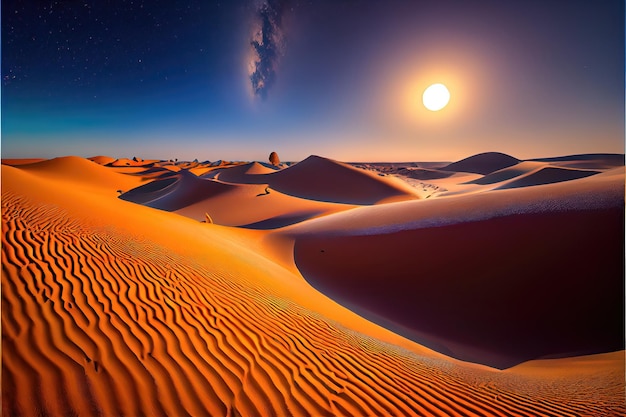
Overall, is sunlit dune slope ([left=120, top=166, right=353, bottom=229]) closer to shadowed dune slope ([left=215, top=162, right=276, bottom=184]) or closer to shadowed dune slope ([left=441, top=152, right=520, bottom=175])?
shadowed dune slope ([left=215, top=162, right=276, bottom=184])

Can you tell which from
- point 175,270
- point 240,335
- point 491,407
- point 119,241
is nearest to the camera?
point 491,407

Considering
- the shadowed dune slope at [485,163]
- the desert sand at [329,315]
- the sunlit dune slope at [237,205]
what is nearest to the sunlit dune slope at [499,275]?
the desert sand at [329,315]

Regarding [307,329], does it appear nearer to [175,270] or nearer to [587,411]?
[175,270]

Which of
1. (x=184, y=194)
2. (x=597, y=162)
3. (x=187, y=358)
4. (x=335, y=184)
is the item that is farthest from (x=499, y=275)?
(x=597, y=162)

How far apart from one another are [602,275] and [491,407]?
6.34 m

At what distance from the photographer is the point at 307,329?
394cm

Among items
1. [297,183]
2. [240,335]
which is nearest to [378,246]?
[240,335]

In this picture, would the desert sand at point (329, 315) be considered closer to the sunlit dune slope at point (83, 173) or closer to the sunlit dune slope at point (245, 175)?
the sunlit dune slope at point (83, 173)

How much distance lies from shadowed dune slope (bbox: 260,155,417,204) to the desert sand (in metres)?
22.7

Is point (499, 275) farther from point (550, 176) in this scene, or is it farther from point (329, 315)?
point (550, 176)

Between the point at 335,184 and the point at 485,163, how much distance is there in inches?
3606

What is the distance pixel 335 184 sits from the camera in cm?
3725

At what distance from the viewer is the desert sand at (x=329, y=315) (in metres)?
2.37

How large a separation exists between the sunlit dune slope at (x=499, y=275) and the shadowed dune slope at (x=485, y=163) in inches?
3977
